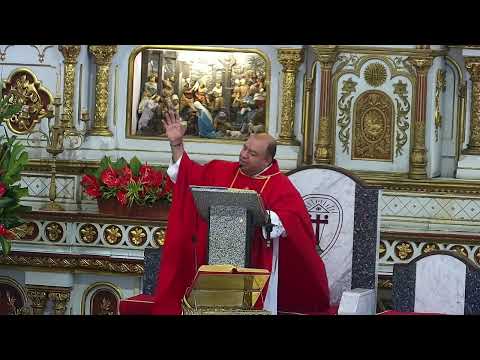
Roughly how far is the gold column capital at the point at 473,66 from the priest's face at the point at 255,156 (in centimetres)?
309

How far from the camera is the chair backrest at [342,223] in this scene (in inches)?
353

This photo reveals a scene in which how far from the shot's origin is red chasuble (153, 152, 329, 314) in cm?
874

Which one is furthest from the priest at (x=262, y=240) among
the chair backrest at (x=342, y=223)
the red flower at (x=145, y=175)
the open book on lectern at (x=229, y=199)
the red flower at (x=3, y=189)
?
the red flower at (x=145, y=175)

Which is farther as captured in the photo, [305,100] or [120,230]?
[305,100]

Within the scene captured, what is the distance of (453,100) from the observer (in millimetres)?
11711

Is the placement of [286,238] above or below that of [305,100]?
below

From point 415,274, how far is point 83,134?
161 inches

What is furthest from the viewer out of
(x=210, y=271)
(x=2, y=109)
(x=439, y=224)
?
(x=439, y=224)

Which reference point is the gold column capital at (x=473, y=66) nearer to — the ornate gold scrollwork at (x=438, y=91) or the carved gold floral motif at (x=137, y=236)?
the ornate gold scrollwork at (x=438, y=91)

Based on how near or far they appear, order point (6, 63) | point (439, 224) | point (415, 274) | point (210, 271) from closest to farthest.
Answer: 1. point (210, 271)
2. point (415, 274)
3. point (439, 224)
4. point (6, 63)

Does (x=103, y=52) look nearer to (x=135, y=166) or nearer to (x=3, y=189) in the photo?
(x=135, y=166)

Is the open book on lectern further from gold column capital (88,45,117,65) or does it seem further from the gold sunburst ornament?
gold column capital (88,45,117,65)

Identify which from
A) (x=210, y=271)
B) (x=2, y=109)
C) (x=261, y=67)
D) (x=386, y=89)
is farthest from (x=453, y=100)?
(x=210, y=271)

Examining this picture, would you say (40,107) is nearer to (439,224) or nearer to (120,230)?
(120,230)
